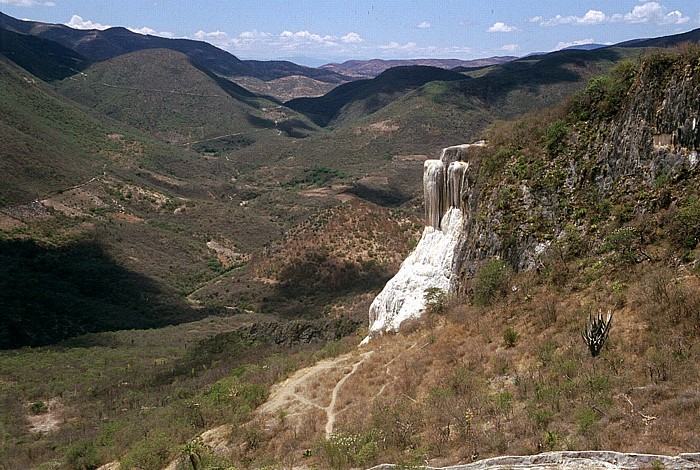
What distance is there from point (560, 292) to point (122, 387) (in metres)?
24.1

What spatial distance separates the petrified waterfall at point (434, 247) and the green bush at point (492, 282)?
2578 millimetres

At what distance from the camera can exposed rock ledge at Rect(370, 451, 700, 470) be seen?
7.07 meters

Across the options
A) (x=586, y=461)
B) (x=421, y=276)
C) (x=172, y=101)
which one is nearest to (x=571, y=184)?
(x=421, y=276)

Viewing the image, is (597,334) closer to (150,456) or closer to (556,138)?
(556,138)

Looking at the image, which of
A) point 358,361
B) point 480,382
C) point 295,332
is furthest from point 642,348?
point 295,332

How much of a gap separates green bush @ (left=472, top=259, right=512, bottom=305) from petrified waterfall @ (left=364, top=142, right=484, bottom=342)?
2578 millimetres

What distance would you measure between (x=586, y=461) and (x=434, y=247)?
39.8 ft

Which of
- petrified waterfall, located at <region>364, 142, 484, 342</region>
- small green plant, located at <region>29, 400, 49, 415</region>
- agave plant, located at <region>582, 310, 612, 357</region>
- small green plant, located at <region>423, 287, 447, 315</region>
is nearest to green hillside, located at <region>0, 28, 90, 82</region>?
small green plant, located at <region>29, 400, 49, 415</region>

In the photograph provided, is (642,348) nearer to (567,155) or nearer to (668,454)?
(668,454)

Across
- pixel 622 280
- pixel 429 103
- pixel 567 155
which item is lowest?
pixel 622 280

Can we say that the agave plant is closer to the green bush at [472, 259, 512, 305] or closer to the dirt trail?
the green bush at [472, 259, 512, 305]

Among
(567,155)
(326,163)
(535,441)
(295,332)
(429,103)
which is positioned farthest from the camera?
(429,103)

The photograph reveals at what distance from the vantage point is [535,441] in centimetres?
864

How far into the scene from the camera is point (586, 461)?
771cm
